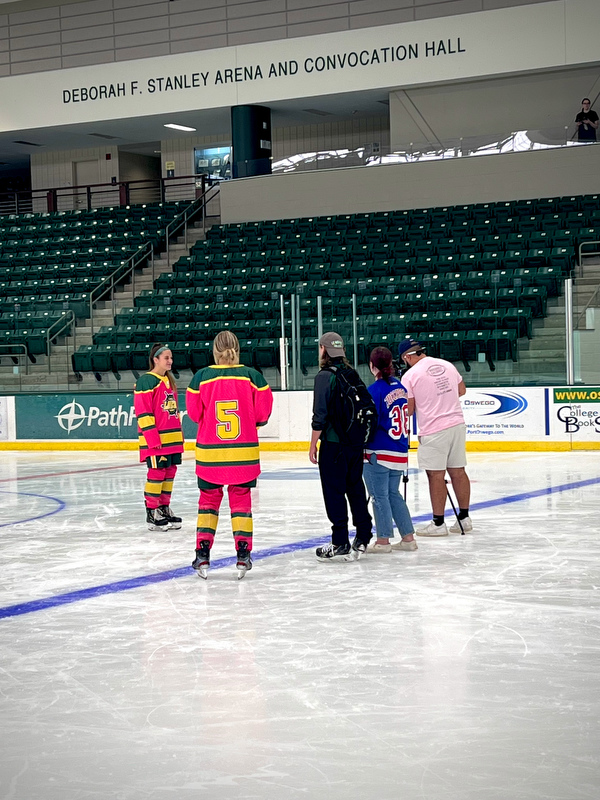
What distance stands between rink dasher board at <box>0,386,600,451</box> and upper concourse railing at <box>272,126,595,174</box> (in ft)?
27.2

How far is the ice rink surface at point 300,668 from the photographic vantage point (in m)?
3.17

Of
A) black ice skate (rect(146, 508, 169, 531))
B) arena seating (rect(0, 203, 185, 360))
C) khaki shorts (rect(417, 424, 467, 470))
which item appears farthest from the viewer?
arena seating (rect(0, 203, 185, 360))

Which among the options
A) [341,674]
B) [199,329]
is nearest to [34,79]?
[199,329]

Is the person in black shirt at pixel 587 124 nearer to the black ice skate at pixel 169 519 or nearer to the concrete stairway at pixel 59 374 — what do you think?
the concrete stairway at pixel 59 374

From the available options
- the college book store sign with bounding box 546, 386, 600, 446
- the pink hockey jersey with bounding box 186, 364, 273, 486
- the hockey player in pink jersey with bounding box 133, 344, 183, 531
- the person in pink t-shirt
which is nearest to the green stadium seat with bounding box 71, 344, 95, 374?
the college book store sign with bounding box 546, 386, 600, 446

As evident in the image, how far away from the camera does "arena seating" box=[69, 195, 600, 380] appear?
639 inches

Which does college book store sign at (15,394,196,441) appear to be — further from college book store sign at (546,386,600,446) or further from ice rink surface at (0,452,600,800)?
ice rink surface at (0,452,600,800)

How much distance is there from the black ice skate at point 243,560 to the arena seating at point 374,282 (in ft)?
32.3

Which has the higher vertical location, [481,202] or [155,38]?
[155,38]

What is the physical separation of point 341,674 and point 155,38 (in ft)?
76.1

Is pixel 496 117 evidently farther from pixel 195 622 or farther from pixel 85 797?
pixel 85 797

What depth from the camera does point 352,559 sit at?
681 cm

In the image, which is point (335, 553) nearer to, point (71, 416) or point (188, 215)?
point (71, 416)

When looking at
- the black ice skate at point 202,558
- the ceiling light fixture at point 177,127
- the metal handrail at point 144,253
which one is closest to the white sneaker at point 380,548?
the black ice skate at point 202,558
